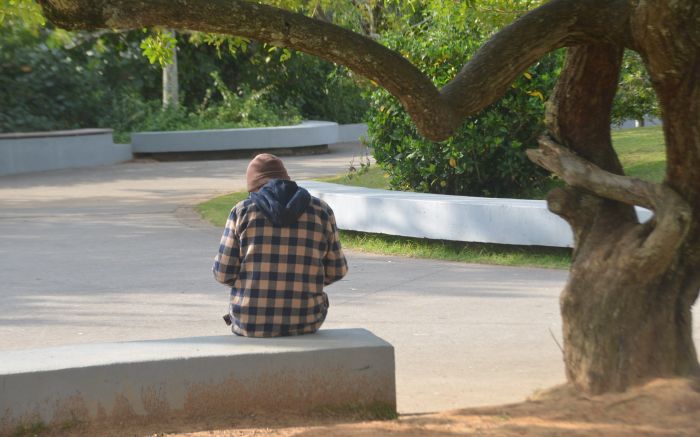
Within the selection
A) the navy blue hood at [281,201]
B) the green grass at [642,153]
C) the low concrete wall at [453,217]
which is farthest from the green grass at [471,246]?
the navy blue hood at [281,201]

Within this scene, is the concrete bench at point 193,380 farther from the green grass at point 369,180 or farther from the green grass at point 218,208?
the green grass at point 369,180

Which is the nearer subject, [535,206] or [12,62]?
[535,206]

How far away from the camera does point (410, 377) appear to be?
6266 mm

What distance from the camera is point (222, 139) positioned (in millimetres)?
22828

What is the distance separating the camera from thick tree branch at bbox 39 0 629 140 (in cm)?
431

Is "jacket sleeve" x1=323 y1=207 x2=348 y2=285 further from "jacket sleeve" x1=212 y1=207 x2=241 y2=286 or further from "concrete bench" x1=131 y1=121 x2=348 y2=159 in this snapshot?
"concrete bench" x1=131 y1=121 x2=348 y2=159

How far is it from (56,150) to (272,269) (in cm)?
1617

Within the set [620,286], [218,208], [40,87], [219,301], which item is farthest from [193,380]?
[40,87]

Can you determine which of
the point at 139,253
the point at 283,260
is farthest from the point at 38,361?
the point at 139,253

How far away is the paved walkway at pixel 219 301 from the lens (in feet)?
21.1

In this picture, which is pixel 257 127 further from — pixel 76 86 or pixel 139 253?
pixel 139 253

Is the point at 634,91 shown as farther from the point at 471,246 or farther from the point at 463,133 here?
the point at 471,246

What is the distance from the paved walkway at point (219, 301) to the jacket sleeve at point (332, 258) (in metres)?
0.91

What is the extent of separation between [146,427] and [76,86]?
19.3 m
